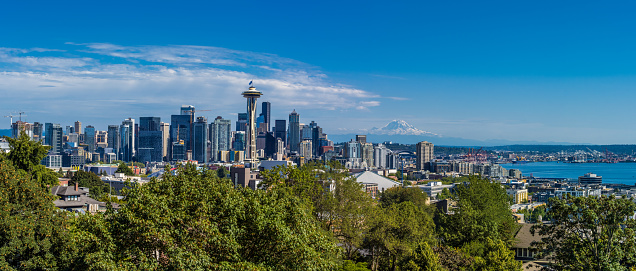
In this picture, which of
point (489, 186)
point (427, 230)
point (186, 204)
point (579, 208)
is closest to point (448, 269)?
point (427, 230)

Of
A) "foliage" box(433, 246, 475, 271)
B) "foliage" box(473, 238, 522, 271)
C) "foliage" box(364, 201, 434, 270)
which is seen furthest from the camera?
"foliage" box(364, 201, 434, 270)

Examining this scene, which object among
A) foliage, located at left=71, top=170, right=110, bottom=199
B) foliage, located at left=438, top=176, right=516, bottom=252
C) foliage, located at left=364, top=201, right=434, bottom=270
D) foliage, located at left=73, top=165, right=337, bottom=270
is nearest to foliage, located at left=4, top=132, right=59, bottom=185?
foliage, located at left=364, top=201, right=434, bottom=270

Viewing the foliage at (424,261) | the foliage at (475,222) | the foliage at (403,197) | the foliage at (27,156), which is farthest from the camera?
the foliage at (403,197)

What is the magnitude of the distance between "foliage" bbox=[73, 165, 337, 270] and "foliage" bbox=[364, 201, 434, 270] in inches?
431

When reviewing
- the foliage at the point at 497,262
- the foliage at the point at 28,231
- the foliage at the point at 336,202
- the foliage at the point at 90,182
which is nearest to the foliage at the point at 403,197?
the foliage at the point at 336,202

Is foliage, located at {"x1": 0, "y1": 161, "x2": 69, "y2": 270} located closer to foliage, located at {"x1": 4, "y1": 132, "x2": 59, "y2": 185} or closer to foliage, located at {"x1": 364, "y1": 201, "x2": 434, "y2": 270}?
foliage, located at {"x1": 364, "y1": 201, "x2": 434, "y2": 270}

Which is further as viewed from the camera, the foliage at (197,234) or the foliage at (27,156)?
the foliage at (27,156)

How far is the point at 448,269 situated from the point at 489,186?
1934 cm

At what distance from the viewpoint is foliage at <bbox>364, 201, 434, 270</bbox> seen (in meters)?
25.4

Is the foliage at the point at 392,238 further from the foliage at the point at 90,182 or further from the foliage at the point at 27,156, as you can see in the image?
the foliage at the point at 90,182

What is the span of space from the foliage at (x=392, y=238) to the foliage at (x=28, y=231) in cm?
1379

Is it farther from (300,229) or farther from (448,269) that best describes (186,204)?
(448,269)

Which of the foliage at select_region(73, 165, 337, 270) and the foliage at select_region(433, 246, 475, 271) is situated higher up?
the foliage at select_region(73, 165, 337, 270)

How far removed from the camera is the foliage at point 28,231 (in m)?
15.4
